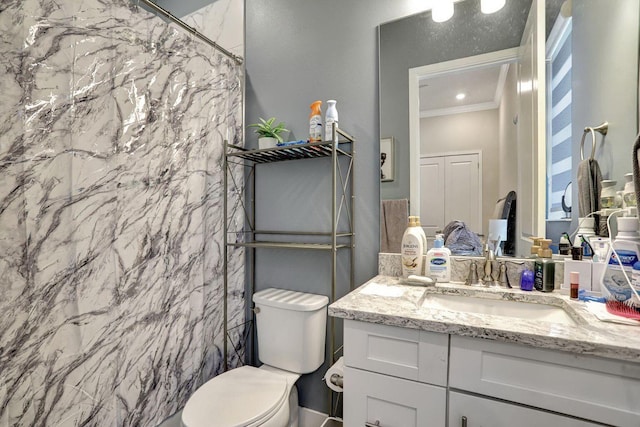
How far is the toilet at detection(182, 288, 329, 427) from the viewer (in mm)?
1123

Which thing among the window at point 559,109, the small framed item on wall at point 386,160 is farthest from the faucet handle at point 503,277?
the small framed item on wall at point 386,160

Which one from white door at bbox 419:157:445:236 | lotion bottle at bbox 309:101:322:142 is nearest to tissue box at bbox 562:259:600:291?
white door at bbox 419:157:445:236

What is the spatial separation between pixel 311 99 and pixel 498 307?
4.26 ft

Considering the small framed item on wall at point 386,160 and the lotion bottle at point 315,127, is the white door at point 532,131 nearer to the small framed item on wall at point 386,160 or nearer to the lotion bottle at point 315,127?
the small framed item on wall at point 386,160

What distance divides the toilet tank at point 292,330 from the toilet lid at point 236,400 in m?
0.10

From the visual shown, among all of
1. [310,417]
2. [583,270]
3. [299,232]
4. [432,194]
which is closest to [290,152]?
[299,232]

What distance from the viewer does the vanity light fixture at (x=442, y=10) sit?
4.26 ft

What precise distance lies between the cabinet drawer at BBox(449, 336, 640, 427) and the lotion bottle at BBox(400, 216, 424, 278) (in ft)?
1.55

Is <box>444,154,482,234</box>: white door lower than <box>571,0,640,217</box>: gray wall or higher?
lower

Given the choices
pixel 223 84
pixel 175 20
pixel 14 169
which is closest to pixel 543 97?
pixel 223 84

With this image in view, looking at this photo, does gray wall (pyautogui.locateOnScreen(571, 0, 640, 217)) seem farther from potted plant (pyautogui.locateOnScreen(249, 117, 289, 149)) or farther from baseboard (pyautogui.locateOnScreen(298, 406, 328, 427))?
baseboard (pyautogui.locateOnScreen(298, 406, 328, 427))

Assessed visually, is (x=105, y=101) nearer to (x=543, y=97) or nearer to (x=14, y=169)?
(x=14, y=169)

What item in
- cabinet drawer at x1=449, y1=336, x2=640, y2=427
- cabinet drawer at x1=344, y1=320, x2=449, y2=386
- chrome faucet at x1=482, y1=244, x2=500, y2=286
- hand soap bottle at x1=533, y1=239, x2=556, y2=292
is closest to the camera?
cabinet drawer at x1=449, y1=336, x2=640, y2=427

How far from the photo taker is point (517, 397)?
2.46 feet
